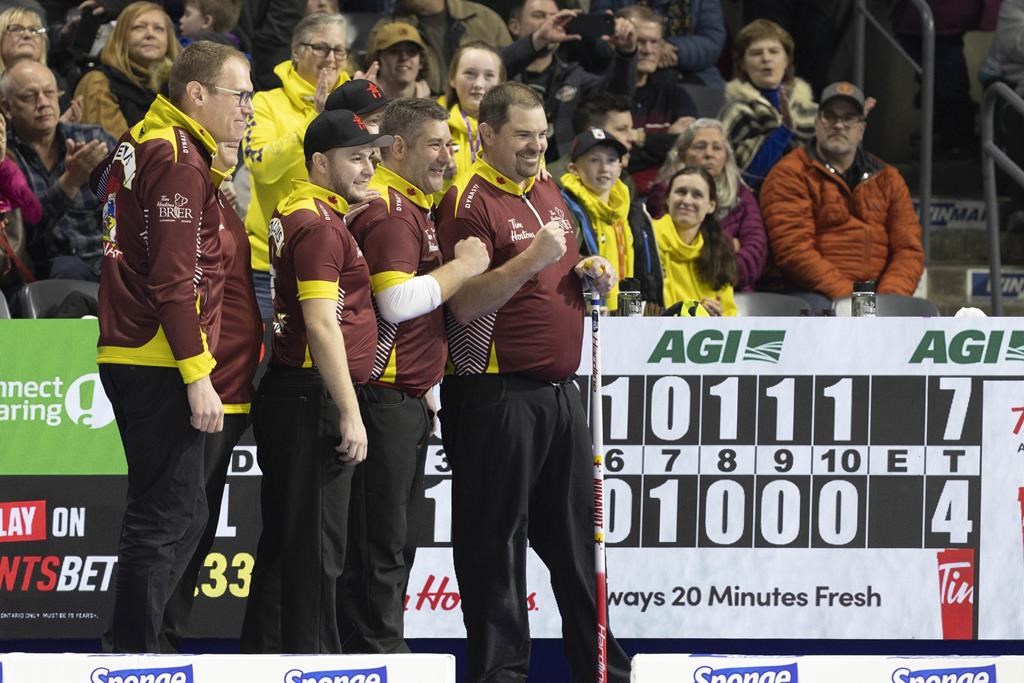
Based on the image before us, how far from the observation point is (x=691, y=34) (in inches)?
420

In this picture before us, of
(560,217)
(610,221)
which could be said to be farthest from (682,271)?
(560,217)

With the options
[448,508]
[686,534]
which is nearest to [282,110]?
[448,508]

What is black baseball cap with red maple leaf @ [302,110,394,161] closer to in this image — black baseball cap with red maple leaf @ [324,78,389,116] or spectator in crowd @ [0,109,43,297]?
black baseball cap with red maple leaf @ [324,78,389,116]

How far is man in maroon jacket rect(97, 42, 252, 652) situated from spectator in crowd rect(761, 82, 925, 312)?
4416 millimetres

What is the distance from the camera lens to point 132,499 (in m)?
4.95

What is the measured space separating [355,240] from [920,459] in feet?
7.49

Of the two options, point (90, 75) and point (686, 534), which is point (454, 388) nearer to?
point (686, 534)

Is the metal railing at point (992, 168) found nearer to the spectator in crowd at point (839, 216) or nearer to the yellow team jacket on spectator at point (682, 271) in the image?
the spectator in crowd at point (839, 216)

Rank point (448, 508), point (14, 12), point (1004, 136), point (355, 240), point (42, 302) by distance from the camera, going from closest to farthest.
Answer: point (355, 240) → point (448, 508) → point (42, 302) → point (14, 12) → point (1004, 136)

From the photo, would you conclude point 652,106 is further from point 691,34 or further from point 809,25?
point 809,25

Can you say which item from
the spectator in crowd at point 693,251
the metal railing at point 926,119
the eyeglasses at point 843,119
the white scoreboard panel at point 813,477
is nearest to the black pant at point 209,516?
the white scoreboard panel at point 813,477

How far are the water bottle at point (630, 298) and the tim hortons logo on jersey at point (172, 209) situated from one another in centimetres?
221

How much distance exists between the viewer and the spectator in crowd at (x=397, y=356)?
5250 millimetres

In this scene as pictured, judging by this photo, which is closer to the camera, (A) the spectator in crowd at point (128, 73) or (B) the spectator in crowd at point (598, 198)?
(B) the spectator in crowd at point (598, 198)
